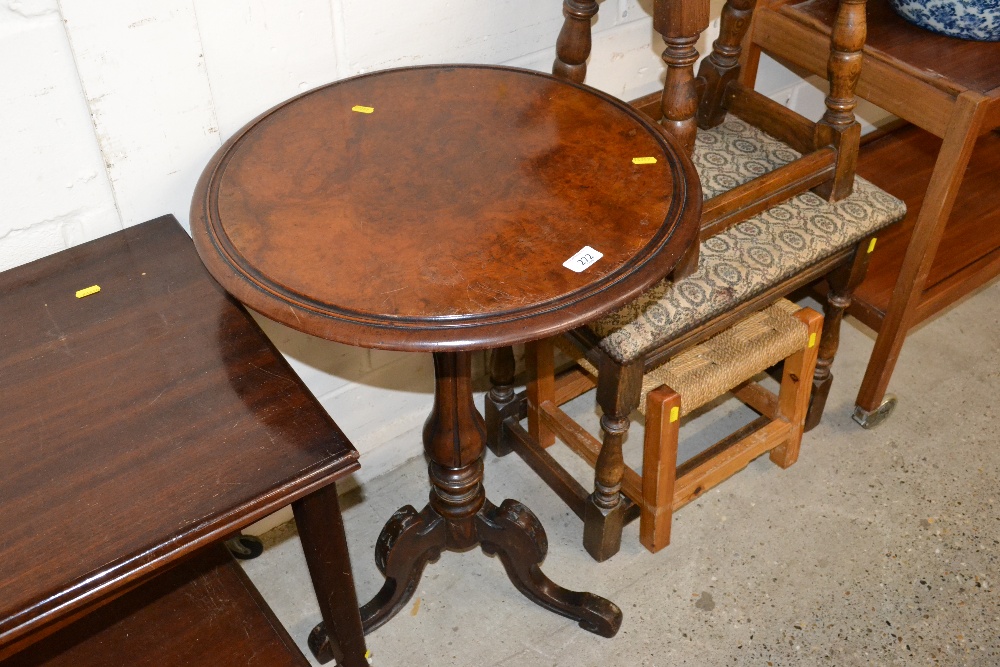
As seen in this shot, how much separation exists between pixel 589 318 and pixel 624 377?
0.60m

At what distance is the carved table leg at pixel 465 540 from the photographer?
5.95 feet

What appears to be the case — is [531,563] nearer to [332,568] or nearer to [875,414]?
[332,568]

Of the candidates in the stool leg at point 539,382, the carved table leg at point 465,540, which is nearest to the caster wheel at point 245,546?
the carved table leg at point 465,540

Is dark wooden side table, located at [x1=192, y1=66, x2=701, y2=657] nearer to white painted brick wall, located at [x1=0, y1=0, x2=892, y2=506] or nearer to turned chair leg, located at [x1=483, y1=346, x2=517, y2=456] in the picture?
white painted brick wall, located at [x1=0, y1=0, x2=892, y2=506]

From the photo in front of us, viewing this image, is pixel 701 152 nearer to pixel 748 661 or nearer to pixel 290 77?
pixel 290 77

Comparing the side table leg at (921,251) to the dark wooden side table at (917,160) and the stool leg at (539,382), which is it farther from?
the stool leg at (539,382)

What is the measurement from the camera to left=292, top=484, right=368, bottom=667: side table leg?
4.47 feet

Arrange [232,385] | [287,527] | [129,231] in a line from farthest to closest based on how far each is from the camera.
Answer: [287,527], [129,231], [232,385]

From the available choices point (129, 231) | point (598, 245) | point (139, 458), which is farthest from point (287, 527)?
point (598, 245)

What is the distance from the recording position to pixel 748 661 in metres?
1.95

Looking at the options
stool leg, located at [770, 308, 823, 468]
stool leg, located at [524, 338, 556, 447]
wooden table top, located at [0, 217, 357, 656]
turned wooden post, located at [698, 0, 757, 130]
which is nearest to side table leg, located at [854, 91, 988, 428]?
stool leg, located at [770, 308, 823, 468]

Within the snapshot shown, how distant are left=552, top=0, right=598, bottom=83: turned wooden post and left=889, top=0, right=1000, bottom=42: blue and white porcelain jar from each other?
2.56 ft

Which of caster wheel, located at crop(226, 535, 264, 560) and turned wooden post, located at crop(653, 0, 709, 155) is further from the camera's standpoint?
caster wheel, located at crop(226, 535, 264, 560)

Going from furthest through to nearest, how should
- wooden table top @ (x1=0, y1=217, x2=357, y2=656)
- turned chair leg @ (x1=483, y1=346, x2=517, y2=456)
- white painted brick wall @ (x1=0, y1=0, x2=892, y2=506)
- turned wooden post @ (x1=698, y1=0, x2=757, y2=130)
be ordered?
1. turned chair leg @ (x1=483, y1=346, x2=517, y2=456)
2. turned wooden post @ (x1=698, y1=0, x2=757, y2=130)
3. white painted brick wall @ (x1=0, y1=0, x2=892, y2=506)
4. wooden table top @ (x1=0, y1=217, x2=357, y2=656)
